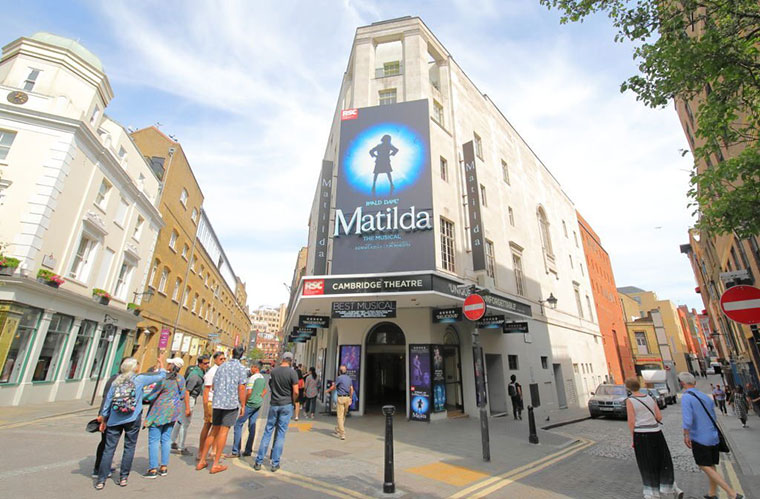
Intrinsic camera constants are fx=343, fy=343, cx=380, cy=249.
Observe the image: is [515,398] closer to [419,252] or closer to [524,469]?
[419,252]

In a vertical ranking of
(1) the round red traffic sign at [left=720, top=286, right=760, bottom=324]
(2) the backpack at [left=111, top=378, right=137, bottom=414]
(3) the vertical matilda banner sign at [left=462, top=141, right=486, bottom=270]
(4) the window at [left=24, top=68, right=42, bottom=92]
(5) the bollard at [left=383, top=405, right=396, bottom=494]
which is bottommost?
(5) the bollard at [left=383, top=405, right=396, bottom=494]

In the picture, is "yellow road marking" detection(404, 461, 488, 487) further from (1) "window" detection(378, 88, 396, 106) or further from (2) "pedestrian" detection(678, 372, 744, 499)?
(1) "window" detection(378, 88, 396, 106)

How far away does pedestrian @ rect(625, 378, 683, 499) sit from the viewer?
464 centimetres

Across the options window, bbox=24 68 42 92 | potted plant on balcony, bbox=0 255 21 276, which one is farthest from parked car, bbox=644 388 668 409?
window, bbox=24 68 42 92

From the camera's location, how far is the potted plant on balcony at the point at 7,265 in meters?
11.2

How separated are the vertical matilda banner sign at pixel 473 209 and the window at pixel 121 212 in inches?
709

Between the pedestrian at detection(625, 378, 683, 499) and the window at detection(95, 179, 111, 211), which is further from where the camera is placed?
the window at detection(95, 179, 111, 211)

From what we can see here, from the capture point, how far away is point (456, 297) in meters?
12.7

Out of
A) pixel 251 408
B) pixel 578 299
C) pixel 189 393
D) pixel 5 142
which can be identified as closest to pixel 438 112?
pixel 251 408

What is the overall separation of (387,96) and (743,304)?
54.4ft

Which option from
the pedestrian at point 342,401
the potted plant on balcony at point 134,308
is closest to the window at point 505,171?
the pedestrian at point 342,401

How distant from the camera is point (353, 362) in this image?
1378 centimetres

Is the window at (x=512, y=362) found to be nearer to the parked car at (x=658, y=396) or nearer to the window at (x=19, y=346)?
the parked car at (x=658, y=396)

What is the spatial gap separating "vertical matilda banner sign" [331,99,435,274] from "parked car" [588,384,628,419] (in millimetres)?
11383
